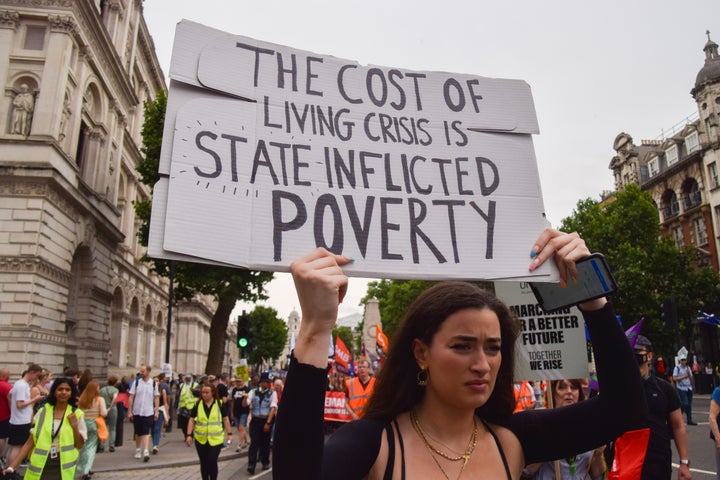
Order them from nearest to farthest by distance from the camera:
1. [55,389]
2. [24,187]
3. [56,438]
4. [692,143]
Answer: [56,438] < [55,389] < [24,187] < [692,143]

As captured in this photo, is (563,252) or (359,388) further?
(359,388)

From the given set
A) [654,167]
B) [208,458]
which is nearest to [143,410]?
[208,458]

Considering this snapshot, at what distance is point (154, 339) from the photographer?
4381 cm

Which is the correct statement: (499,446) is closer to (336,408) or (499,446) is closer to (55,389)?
(55,389)

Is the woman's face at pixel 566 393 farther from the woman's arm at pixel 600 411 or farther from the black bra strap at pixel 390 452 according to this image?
the black bra strap at pixel 390 452

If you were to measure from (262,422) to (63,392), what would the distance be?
6.04m

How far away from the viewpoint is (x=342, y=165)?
232 centimetres

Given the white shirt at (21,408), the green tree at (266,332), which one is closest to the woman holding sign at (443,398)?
the white shirt at (21,408)

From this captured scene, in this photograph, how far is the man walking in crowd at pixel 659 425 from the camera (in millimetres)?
4672

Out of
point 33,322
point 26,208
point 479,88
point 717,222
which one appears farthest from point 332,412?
point 717,222

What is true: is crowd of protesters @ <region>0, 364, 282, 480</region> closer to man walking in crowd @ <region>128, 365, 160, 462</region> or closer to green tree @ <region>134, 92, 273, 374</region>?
man walking in crowd @ <region>128, 365, 160, 462</region>

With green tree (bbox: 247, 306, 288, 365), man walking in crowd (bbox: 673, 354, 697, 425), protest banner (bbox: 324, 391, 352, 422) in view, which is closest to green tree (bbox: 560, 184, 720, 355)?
man walking in crowd (bbox: 673, 354, 697, 425)

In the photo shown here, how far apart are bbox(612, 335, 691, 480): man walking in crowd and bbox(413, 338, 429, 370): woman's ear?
332cm

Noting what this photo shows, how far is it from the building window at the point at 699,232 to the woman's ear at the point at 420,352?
155 feet
